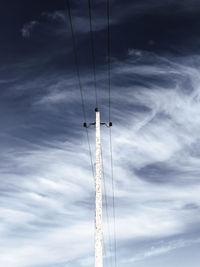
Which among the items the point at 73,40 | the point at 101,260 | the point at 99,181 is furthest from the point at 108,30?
the point at 101,260

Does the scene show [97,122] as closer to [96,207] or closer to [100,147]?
[100,147]

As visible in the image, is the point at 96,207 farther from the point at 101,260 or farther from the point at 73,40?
the point at 73,40

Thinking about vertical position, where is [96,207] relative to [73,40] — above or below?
below

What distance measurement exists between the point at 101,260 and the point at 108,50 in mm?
10372

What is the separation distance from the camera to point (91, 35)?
1263cm

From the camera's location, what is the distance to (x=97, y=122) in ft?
57.7

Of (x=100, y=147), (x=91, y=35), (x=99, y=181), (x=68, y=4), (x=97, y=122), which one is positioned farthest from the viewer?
(x=97, y=122)

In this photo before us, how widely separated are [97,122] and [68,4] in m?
8.41

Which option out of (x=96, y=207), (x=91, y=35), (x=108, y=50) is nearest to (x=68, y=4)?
(x=91, y=35)

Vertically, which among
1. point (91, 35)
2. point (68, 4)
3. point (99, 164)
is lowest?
point (99, 164)

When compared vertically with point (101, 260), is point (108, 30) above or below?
above

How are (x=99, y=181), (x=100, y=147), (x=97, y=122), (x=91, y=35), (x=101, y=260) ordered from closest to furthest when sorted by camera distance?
(x=91, y=35)
(x=101, y=260)
(x=99, y=181)
(x=100, y=147)
(x=97, y=122)

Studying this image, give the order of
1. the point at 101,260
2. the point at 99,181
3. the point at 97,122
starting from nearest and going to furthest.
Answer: the point at 101,260
the point at 99,181
the point at 97,122

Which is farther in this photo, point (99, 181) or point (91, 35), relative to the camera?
point (99, 181)
